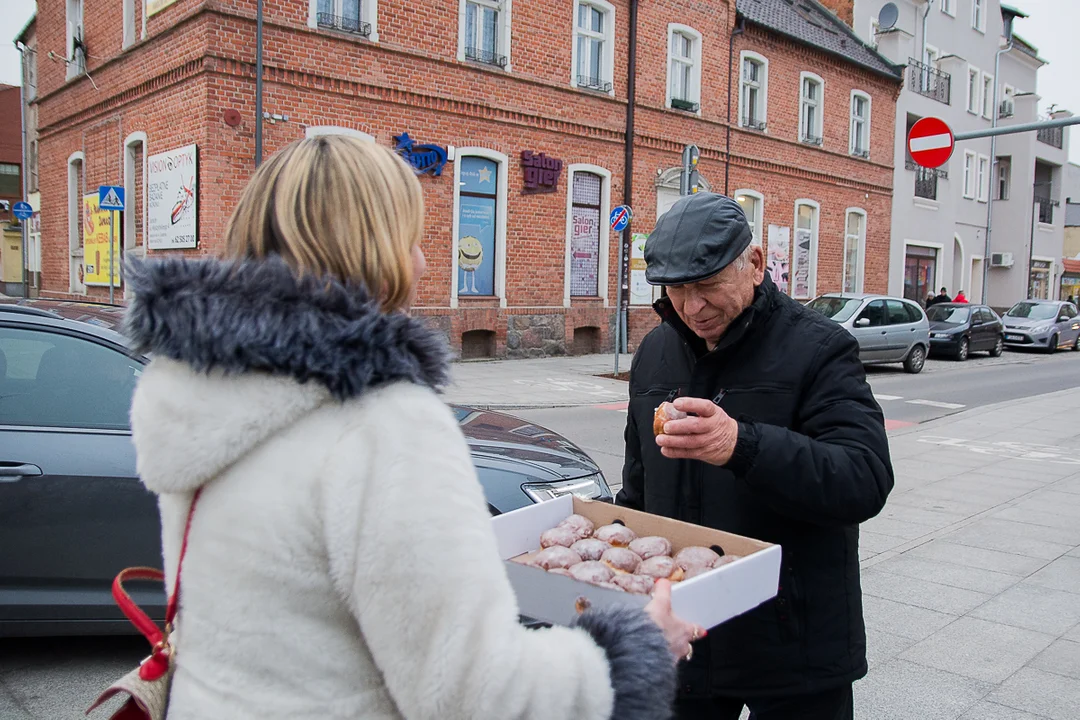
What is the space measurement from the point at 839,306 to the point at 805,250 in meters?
7.56

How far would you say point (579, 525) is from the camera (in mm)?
2230

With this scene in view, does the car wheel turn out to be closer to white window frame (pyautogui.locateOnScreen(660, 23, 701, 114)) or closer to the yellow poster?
white window frame (pyautogui.locateOnScreen(660, 23, 701, 114))

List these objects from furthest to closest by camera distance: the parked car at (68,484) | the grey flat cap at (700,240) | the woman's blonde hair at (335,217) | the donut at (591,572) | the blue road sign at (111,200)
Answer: the blue road sign at (111,200) → the parked car at (68,484) → the grey flat cap at (700,240) → the donut at (591,572) → the woman's blonde hair at (335,217)

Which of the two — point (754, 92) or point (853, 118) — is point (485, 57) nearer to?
point (754, 92)

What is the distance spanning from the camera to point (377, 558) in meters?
1.22

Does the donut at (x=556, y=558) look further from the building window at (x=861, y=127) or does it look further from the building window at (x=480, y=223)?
the building window at (x=861, y=127)

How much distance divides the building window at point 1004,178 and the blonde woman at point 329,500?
4350 centimetres

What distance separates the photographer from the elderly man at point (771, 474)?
2.04 metres

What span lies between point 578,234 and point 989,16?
2618 cm

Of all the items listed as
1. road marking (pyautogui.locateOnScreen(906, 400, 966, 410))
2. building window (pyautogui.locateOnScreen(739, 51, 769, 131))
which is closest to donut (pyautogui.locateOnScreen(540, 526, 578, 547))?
road marking (pyautogui.locateOnScreen(906, 400, 966, 410))

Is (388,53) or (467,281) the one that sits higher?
(388,53)

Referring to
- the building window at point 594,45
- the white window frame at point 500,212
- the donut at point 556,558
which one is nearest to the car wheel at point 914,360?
the building window at point 594,45

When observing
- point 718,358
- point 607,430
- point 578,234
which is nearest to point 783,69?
point 578,234

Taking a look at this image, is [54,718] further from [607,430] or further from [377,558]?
[607,430]
